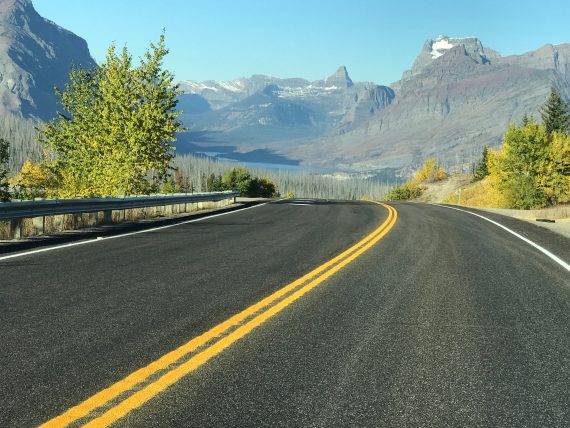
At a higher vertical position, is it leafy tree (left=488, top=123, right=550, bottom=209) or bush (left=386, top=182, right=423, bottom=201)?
leafy tree (left=488, top=123, right=550, bottom=209)

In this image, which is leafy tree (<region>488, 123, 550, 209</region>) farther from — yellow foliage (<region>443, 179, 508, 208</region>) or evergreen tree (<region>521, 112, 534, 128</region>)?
yellow foliage (<region>443, 179, 508, 208</region>)

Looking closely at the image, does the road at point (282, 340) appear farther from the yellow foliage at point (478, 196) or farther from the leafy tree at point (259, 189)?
the leafy tree at point (259, 189)

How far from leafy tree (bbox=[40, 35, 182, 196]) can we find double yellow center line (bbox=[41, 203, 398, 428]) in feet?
65.8

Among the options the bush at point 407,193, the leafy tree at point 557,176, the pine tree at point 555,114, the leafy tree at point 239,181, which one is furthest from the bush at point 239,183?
the pine tree at point 555,114

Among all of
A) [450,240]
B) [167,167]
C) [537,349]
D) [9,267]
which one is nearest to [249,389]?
[537,349]

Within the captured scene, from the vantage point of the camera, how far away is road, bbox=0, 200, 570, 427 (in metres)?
3.48

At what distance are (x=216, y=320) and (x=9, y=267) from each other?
418 cm

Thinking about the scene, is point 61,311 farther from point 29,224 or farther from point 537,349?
point 29,224

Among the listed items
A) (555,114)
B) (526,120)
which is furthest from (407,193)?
(526,120)

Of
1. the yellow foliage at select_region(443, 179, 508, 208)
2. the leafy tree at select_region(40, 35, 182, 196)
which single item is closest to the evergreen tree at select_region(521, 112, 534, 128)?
the yellow foliage at select_region(443, 179, 508, 208)

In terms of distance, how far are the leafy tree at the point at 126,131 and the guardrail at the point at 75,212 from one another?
221 inches

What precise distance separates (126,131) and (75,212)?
13.6 m

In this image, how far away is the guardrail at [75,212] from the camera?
37.7ft

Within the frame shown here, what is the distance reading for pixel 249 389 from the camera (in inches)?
148
